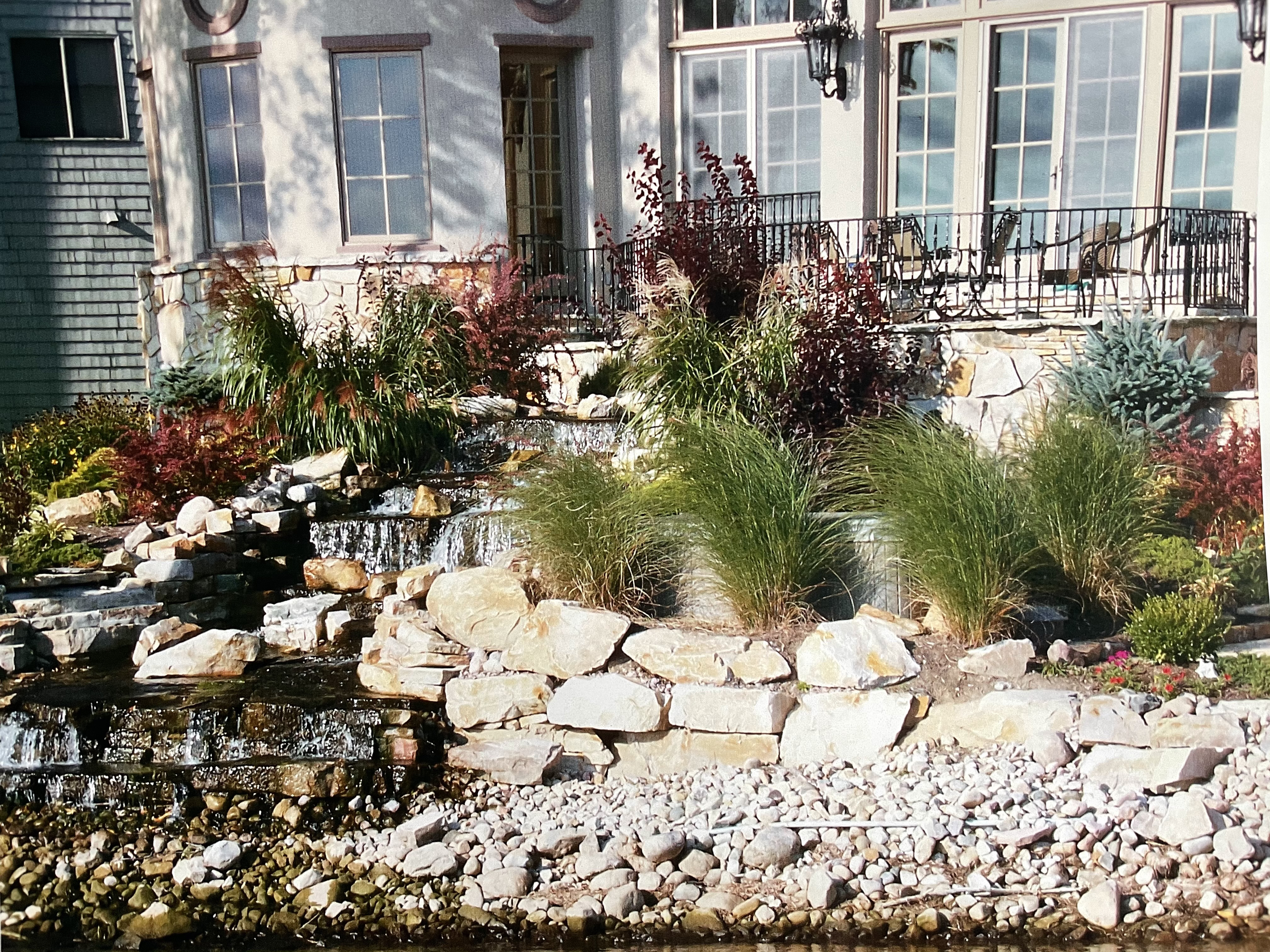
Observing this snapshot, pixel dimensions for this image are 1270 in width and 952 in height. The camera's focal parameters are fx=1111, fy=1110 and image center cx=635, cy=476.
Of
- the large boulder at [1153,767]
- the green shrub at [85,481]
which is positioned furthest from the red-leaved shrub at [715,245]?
the green shrub at [85,481]

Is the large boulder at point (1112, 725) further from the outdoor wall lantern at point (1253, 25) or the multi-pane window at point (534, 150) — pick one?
the multi-pane window at point (534, 150)

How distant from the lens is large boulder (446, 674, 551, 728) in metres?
5.23

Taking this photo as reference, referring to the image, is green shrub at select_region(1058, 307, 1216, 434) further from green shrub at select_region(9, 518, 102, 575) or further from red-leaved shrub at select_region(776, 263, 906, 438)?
green shrub at select_region(9, 518, 102, 575)

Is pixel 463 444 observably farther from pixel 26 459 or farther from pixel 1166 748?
pixel 1166 748

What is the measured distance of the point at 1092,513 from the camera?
17.0ft

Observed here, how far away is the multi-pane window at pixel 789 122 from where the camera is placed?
31.4ft

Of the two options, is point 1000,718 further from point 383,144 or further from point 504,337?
point 383,144

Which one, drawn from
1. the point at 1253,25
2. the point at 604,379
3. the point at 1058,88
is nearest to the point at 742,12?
the point at 1058,88

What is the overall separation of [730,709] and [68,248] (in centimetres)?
917

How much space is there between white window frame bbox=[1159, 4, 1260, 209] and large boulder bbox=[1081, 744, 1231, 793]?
5615 mm

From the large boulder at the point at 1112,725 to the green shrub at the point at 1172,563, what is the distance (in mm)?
981

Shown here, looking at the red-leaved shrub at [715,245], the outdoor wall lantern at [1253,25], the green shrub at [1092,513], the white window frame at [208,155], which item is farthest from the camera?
the white window frame at [208,155]

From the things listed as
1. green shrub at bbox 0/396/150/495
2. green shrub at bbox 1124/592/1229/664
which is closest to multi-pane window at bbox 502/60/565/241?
green shrub at bbox 0/396/150/495

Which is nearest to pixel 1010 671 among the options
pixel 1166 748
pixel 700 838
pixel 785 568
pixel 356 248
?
pixel 1166 748
